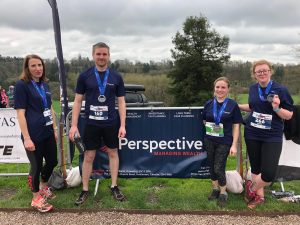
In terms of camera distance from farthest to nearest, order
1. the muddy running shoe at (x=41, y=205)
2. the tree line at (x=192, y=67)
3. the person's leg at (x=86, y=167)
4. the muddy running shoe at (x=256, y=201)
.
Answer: the tree line at (x=192, y=67), the person's leg at (x=86, y=167), the muddy running shoe at (x=256, y=201), the muddy running shoe at (x=41, y=205)

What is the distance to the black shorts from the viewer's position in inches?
203

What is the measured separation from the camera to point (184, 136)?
5.71 metres

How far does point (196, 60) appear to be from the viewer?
152 ft

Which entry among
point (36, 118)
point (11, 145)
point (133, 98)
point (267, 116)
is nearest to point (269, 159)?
point (267, 116)

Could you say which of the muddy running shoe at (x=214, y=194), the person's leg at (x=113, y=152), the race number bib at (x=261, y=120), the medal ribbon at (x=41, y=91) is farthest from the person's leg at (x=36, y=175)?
the race number bib at (x=261, y=120)

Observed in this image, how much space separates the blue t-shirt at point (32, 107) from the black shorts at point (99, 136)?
0.59 m

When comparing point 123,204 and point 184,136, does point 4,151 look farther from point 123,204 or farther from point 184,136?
point 184,136

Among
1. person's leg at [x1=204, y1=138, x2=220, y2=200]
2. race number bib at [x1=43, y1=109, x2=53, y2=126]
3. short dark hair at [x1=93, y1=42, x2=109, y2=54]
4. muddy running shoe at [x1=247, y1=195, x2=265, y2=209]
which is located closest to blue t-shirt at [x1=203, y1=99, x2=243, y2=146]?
person's leg at [x1=204, y1=138, x2=220, y2=200]

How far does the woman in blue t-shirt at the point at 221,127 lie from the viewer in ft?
16.6

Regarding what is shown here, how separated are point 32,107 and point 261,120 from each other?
10.1ft

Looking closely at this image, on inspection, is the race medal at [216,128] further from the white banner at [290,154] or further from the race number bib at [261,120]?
the white banner at [290,154]

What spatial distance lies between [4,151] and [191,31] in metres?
43.4

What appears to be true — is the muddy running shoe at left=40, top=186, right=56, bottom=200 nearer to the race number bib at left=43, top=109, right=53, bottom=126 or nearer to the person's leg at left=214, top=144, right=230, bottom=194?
the race number bib at left=43, top=109, right=53, bottom=126

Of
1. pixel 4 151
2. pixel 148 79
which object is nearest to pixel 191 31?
pixel 148 79
